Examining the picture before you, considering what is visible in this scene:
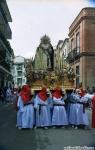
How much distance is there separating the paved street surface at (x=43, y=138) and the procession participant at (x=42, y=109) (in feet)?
1.44

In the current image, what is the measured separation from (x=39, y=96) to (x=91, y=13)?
78.1ft

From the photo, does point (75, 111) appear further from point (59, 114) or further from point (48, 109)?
point (48, 109)

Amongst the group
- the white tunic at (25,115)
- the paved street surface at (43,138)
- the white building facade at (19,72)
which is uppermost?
the white building facade at (19,72)

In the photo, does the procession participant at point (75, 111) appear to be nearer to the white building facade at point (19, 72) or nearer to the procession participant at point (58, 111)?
the procession participant at point (58, 111)

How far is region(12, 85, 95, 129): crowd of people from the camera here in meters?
14.4

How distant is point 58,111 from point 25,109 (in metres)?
1.09

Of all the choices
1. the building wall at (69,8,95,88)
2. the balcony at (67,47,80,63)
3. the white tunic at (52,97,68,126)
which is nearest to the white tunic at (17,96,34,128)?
the white tunic at (52,97,68,126)

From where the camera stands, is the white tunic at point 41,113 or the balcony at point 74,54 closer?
the white tunic at point 41,113

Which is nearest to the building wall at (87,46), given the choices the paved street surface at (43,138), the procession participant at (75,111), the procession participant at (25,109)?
the procession participant at (75,111)

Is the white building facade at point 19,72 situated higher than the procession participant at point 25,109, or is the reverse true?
the white building facade at point 19,72

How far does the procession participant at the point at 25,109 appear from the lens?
14336 mm

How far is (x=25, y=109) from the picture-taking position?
14469 millimetres

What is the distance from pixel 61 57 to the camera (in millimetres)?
19719

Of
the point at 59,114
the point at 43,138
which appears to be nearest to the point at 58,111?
the point at 59,114
